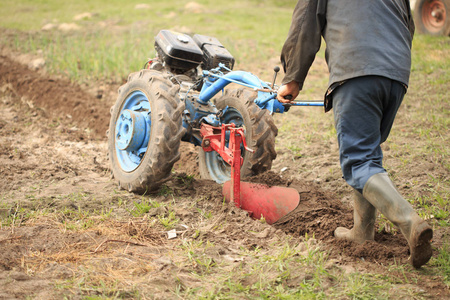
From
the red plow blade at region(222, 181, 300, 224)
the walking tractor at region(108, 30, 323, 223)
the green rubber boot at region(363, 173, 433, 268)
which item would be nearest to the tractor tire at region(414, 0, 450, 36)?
the walking tractor at region(108, 30, 323, 223)

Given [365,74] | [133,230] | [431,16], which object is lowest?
[133,230]

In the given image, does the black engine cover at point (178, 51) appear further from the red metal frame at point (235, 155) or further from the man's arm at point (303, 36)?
the man's arm at point (303, 36)

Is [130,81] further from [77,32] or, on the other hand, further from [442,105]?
[77,32]

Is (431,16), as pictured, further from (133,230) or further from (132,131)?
(133,230)

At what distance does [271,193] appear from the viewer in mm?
3734

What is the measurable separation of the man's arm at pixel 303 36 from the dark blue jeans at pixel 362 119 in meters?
0.29

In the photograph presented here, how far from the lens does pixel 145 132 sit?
417 centimetres

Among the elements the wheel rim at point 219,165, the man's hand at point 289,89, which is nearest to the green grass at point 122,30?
the wheel rim at point 219,165

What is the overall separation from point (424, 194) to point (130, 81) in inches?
119

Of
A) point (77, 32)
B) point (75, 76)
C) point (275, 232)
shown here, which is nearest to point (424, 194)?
point (275, 232)

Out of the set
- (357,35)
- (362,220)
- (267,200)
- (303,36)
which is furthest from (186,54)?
(362,220)

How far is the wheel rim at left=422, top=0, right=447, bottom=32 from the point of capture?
35.2 feet

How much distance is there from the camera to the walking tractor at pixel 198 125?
3.74 m

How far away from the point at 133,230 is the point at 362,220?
1656 mm
